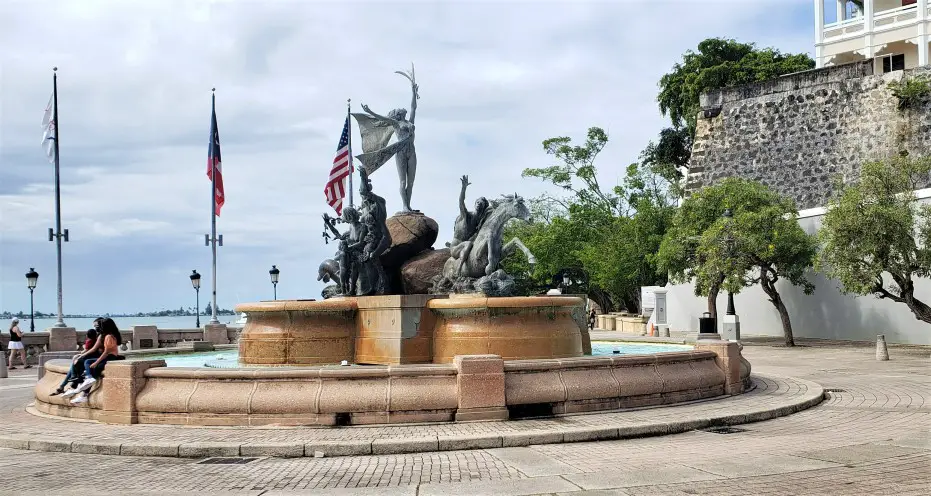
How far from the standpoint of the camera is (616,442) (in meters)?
10.2

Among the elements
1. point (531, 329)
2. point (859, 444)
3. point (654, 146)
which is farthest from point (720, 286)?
point (654, 146)

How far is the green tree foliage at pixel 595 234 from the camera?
159 feet

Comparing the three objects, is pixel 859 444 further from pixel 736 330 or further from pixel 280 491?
pixel 736 330

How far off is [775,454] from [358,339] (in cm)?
788

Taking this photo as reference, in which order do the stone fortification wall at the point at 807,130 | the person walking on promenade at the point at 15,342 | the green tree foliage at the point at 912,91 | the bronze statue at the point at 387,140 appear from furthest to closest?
the stone fortification wall at the point at 807,130 < the green tree foliage at the point at 912,91 < the person walking on promenade at the point at 15,342 < the bronze statue at the point at 387,140

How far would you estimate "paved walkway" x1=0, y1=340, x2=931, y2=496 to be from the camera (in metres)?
7.87

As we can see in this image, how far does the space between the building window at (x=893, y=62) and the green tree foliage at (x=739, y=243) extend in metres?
17.9

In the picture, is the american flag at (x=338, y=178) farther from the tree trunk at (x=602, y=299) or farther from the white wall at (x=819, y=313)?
the tree trunk at (x=602, y=299)

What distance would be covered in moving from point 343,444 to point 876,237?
18.9 metres

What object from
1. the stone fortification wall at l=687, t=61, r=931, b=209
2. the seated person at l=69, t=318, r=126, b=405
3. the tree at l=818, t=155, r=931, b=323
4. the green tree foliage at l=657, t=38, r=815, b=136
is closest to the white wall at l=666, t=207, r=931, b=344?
the tree at l=818, t=155, r=931, b=323

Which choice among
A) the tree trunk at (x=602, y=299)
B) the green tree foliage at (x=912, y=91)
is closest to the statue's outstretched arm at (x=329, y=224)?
the green tree foliage at (x=912, y=91)

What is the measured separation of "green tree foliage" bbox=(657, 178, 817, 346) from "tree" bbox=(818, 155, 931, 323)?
352 cm

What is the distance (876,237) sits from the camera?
23.7m

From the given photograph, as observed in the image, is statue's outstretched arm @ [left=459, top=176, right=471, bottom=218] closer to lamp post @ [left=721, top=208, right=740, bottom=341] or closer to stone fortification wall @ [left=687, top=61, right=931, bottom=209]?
lamp post @ [left=721, top=208, right=740, bottom=341]
